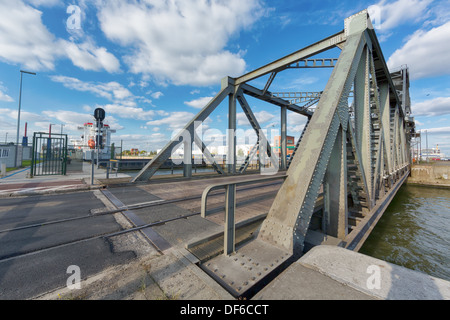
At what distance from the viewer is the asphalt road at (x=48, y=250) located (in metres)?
1.97

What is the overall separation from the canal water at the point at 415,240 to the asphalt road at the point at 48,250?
660 cm

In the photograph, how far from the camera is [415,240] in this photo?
5895 mm

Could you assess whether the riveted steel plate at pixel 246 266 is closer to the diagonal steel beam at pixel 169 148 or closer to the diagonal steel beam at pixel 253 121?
the diagonal steel beam at pixel 169 148

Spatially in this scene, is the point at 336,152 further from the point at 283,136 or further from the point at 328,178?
the point at 283,136

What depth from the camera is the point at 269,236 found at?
280 centimetres

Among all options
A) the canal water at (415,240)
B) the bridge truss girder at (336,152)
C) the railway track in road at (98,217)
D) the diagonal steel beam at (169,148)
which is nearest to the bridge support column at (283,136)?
the bridge truss girder at (336,152)

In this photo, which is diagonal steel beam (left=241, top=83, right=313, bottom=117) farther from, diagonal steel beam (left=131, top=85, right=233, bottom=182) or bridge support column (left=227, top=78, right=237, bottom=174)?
diagonal steel beam (left=131, top=85, right=233, bottom=182)

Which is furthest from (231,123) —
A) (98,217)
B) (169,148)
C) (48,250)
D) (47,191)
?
(48,250)

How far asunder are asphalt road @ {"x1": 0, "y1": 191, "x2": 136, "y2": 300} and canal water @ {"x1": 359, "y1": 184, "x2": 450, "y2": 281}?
6603mm

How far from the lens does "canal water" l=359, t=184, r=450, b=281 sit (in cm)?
458

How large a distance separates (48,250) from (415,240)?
9833mm

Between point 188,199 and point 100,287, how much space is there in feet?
12.7

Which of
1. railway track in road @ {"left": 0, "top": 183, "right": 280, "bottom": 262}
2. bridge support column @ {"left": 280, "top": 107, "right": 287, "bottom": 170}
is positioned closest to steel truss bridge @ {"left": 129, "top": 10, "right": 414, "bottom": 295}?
railway track in road @ {"left": 0, "top": 183, "right": 280, "bottom": 262}
